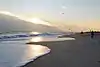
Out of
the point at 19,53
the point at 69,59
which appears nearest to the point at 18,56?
the point at 19,53

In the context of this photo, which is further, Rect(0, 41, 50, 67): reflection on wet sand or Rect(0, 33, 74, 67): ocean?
Rect(0, 33, 74, 67): ocean

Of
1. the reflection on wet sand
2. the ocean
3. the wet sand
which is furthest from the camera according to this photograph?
the ocean

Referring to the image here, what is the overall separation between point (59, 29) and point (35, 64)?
253ft

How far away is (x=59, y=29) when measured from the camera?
87.5m

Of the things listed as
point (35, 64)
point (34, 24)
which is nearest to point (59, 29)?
point (34, 24)

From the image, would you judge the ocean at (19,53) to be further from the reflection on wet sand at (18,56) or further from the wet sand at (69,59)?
the wet sand at (69,59)

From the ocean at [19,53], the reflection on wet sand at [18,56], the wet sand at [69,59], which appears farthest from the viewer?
the ocean at [19,53]

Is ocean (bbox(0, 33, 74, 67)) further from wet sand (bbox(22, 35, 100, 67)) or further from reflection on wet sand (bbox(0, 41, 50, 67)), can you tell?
wet sand (bbox(22, 35, 100, 67))

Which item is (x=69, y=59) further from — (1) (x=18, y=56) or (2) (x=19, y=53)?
(2) (x=19, y=53)

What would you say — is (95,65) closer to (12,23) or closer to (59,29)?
(12,23)

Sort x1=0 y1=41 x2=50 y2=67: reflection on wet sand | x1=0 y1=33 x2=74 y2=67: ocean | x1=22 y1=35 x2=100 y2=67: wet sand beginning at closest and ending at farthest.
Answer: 1. x1=22 y1=35 x2=100 y2=67: wet sand
2. x1=0 y1=41 x2=50 y2=67: reflection on wet sand
3. x1=0 y1=33 x2=74 y2=67: ocean

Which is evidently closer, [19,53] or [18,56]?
[18,56]

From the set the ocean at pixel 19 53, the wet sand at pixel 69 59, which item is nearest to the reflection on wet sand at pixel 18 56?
the ocean at pixel 19 53

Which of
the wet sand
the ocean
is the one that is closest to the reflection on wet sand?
the ocean
